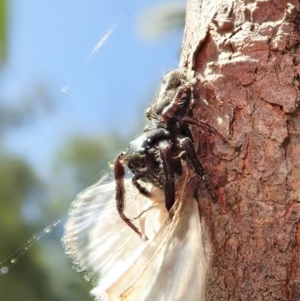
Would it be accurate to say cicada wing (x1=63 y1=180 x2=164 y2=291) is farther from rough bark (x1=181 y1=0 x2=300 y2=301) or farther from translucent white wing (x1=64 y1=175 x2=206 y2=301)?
rough bark (x1=181 y1=0 x2=300 y2=301)

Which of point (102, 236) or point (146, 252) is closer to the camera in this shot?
point (146, 252)

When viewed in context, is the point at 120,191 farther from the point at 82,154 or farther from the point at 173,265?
the point at 82,154

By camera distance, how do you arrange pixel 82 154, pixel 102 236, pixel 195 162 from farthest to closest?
1. pixel 82 154
2. pixel 102 236
3. pixel 195 162

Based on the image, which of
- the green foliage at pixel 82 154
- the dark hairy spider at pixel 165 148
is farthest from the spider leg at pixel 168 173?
the green foliage at pixel 82 154

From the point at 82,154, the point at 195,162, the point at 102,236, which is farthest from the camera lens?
the point at 82,154

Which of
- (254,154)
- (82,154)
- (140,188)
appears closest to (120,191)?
(140,188)

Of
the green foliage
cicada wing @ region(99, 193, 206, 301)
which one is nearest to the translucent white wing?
cicada wing @ region(99, 193, 206, 301)
